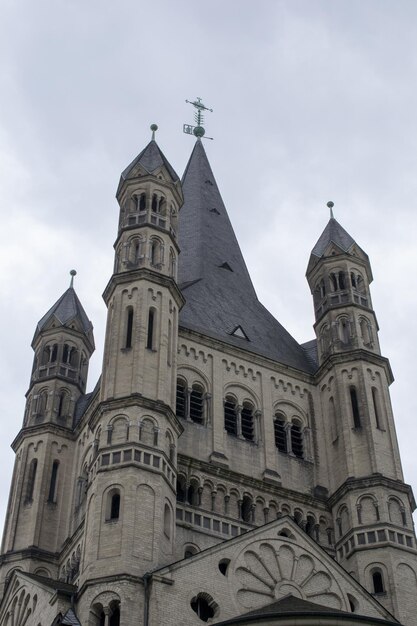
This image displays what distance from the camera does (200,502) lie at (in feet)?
109

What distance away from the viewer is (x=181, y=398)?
36.7m

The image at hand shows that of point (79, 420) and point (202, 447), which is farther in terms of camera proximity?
point (79, 420)

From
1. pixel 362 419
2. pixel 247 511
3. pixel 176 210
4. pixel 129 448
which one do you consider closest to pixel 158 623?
pixel 129 448

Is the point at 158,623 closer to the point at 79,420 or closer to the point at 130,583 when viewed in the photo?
the point at 130,583

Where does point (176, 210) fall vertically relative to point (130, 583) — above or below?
above

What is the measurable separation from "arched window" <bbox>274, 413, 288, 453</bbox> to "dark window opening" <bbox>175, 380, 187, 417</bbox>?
12.2ft

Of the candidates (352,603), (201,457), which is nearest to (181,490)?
(201,457)

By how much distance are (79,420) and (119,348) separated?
22.5 feet

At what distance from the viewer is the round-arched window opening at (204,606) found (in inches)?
1062

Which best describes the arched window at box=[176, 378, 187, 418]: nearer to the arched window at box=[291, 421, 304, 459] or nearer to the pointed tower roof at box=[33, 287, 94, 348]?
the arched window at box=[291, 421, 304, 459]

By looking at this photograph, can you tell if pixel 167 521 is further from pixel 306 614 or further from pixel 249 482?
pixel 306 614

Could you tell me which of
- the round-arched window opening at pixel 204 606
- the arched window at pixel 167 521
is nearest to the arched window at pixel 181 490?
the arched window at pixel 167 521

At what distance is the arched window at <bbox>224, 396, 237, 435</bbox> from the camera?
3686 cm

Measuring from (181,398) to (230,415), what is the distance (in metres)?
1.97
